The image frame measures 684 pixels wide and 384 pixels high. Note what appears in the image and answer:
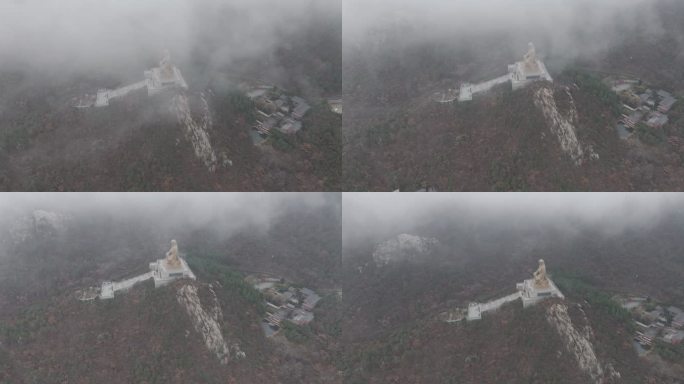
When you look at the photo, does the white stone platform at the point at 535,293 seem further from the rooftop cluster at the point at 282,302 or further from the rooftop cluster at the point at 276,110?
the rooftop cluster at the point at 276,110

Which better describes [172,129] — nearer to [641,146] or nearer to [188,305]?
[188,305]

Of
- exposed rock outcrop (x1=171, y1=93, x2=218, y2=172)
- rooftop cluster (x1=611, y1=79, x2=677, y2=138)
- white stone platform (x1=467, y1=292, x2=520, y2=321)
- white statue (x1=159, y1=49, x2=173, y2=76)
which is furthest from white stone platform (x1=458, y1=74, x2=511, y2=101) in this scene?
white statue (x1=159, y1=49, x2=173, y2=76)

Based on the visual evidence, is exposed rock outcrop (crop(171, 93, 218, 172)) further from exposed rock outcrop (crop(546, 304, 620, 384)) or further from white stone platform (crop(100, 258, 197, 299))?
exposed rock outcrop (crop(546, 304, 620, 384))

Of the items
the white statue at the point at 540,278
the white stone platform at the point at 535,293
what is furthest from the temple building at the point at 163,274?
the white statue at the point at 540,278

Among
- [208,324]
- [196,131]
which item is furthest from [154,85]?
[208,324]

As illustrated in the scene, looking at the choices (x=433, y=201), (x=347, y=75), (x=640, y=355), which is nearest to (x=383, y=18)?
(x=347, y=75)
